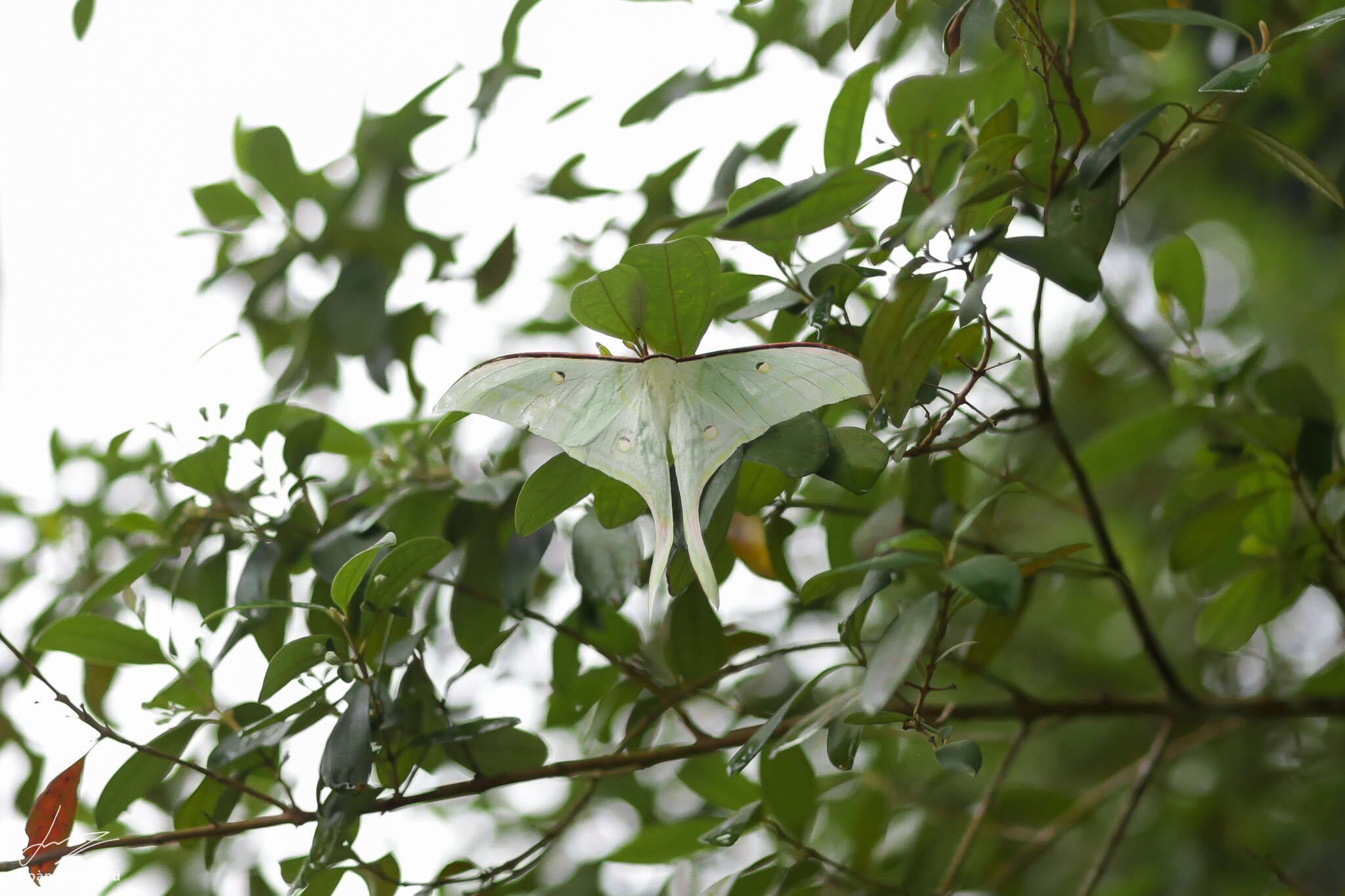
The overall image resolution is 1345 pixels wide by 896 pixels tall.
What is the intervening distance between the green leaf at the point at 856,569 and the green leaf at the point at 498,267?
27.6 inches

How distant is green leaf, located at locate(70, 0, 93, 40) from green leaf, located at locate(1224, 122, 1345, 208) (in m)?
1.34

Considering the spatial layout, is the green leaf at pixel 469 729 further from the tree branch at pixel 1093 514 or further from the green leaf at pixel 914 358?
the tree branch at pixel 1093 514

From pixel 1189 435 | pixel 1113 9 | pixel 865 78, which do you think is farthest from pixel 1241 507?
pixel 1189 435

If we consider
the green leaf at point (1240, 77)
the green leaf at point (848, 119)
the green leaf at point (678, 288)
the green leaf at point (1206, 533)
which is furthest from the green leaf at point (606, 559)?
the green leaf at point (1206, 533)

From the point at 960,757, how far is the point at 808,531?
148cm

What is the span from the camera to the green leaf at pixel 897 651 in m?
0.66

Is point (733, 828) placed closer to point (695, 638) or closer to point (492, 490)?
point (695, 638)

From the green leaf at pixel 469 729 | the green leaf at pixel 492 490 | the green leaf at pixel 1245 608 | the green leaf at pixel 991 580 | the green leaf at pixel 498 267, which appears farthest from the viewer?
the green leaf at pixel 498 267

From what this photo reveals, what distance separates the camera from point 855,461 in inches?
30.6

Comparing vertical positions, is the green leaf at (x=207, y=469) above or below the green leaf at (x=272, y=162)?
below

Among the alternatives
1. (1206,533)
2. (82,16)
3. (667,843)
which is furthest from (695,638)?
(82,16)

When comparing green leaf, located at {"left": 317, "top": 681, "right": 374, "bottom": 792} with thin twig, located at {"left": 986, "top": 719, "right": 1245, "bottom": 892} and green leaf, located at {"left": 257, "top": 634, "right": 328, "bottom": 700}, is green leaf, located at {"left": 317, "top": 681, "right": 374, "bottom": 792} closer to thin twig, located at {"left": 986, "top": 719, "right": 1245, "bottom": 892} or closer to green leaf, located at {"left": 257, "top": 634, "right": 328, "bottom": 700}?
green leaf, located at {"left": 257, "top": 634, "right": 328, "bottom": 700}

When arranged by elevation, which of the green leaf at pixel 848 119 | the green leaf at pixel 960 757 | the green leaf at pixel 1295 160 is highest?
the green leaf at pixel 848 119

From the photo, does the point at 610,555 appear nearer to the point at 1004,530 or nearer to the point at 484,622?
the point at 484,622
